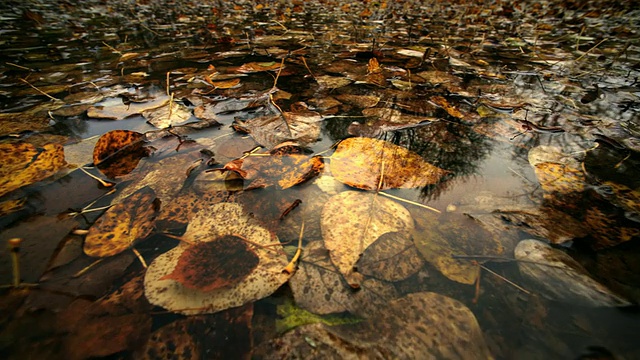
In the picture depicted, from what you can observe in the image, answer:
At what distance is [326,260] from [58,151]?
1297mm

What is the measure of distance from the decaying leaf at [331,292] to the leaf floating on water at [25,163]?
111cm

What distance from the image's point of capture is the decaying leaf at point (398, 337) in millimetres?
597

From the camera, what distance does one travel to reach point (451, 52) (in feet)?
9.26

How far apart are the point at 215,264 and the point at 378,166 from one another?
717 millimetres

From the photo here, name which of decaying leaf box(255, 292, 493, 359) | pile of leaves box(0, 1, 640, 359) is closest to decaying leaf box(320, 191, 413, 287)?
pile of leaves box(0, 1, 640, 359)

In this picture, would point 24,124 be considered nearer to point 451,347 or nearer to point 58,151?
point 58,151

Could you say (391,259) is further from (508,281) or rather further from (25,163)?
(25,163)

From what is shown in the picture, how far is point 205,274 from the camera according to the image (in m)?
0.72

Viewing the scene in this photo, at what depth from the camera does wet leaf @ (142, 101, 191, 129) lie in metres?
1.43

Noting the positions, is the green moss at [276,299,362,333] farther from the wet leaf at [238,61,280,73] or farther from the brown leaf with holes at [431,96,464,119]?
the wet leaf at [238,61,280,73]

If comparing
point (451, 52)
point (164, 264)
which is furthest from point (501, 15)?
point (164, 264)

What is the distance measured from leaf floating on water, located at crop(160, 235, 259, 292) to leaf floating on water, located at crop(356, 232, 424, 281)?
0.33m

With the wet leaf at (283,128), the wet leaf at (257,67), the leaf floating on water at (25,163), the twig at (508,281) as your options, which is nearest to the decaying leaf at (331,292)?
the twig at (508,281)

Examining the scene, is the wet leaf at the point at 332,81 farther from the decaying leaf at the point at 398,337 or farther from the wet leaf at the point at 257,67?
the decaying leaf at the point at 398,337
